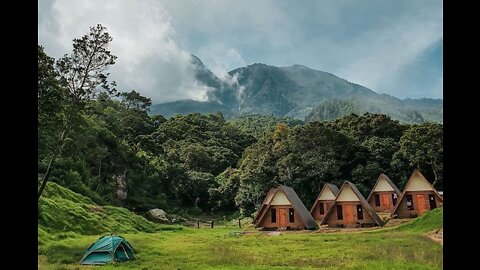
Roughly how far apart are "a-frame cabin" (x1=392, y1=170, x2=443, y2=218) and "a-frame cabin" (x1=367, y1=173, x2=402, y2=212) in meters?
2.79

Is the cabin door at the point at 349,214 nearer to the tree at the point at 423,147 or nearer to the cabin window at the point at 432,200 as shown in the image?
the cabin window at the point at 432,200

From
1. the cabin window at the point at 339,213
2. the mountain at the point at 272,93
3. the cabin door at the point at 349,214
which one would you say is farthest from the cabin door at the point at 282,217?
the mountain at the point at 272,93

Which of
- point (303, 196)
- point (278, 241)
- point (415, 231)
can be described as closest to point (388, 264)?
point (278, 241)

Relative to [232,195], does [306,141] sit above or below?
above

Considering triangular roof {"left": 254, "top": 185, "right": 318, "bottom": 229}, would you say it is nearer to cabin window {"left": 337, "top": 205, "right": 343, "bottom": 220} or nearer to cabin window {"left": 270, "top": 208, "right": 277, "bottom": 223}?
cabin window {"left": 270, "top": 208, "right": 277, "bottom": 223}

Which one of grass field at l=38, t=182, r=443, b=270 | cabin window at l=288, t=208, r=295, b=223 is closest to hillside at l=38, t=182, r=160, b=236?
grass field at l=38, t=182, r=443, b=270

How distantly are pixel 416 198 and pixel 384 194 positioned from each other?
3.39 metres

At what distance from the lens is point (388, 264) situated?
9.54 metres

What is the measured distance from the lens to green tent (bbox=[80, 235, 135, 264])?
10758 millimetres

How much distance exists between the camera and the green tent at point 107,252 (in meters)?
10.8

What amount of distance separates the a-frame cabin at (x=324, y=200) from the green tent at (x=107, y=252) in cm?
1447
